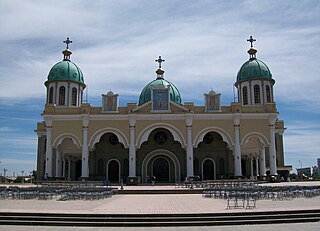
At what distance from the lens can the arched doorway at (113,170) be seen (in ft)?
131

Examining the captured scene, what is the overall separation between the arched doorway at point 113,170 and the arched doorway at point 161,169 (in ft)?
13.2

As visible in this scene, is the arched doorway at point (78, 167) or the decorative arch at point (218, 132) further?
the arched doorway at point (78, 167)

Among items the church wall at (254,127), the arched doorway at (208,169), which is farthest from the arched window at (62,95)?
the church wall at (254,127)

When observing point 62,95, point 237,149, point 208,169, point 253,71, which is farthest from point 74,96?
point 253,71

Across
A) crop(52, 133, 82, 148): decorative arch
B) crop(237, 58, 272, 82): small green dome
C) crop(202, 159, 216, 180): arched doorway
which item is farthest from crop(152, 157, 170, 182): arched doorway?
crop(237, 58, 272, 82): small green dome

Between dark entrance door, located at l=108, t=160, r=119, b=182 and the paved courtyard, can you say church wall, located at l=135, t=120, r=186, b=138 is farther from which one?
the paved courtyard

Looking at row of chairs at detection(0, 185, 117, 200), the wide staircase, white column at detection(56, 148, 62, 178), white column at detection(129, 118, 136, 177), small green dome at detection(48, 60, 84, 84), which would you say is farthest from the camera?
small green dome at detection(48, 60, 84, 84)

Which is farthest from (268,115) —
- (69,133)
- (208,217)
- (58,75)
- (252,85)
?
(208,217)

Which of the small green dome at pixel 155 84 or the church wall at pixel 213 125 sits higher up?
the small green dome at pixel 155 84

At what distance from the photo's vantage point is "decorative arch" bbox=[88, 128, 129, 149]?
37.8m

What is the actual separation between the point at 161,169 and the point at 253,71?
1570 cm

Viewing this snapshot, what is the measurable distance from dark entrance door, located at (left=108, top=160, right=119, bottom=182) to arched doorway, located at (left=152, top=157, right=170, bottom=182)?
4.11 metres

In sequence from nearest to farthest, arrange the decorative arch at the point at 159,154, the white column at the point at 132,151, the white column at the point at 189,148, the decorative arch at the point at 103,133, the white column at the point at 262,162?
the white column at the point at 189,148 → the white column at the point at 132,151 → the decorative arch at the point at 103,133 → the white column at the point at 262,162 → the decorative arch at the point at 159,154

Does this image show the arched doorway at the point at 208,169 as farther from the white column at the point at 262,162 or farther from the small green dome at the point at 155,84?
the small green dome at the point at 155,84
